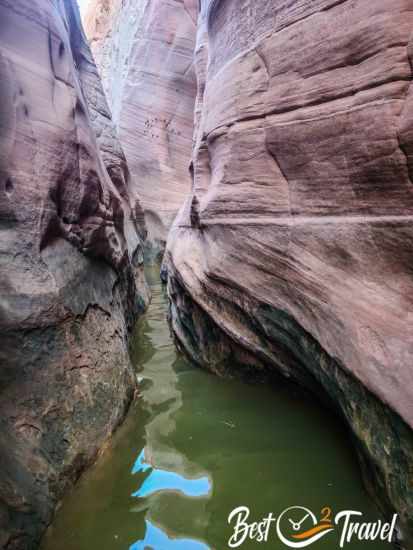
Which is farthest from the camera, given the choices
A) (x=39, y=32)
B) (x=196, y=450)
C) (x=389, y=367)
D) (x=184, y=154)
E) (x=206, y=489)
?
(x=184, y=154)

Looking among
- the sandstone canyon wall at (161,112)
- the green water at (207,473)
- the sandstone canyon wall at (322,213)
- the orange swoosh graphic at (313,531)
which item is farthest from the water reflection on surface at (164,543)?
the sandstone canyon wall at (161,112)

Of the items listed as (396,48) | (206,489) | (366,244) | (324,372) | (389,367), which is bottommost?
(206,489)

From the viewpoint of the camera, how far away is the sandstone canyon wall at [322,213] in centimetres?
203

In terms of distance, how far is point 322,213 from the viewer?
2.48m

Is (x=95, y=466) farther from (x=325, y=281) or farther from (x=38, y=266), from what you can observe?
(x=325, y=281)

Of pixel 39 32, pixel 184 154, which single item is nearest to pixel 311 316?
pixel 39 32

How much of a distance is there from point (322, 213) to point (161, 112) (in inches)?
540

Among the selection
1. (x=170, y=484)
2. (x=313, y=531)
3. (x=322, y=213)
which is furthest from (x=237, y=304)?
(x=313, y=531)

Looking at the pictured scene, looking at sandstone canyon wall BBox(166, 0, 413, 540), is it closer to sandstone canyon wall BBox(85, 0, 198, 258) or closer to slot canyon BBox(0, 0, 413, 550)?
slot canyon BBox(0, 0, 413, 550)

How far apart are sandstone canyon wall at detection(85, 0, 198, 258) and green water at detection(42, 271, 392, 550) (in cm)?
1115

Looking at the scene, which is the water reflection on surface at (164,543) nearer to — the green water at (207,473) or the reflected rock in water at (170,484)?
the green water at (207,473)

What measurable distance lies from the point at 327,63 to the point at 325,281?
1511 mm

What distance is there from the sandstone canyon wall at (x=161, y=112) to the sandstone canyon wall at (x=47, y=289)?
10445 mm

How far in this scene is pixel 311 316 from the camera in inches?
98.0
